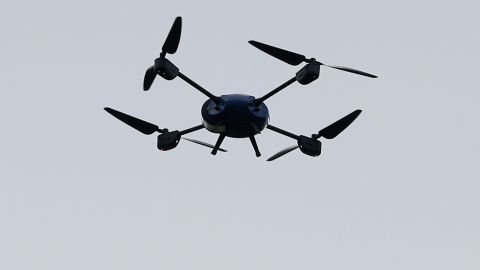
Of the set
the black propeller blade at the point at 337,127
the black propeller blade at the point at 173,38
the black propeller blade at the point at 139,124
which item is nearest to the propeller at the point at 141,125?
the black propeller blade at the point at 139,124

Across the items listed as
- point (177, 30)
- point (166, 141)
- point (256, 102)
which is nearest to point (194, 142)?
point (166, 141)

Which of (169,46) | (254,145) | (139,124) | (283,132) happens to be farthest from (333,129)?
(139,124)

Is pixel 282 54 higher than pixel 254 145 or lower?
higher

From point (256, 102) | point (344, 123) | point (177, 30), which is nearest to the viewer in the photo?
point (177, 30)

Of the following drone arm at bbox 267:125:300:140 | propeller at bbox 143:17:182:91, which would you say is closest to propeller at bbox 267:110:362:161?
drone arm at bbox 267:125:300:140

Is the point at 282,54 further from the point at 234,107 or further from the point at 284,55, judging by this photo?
the point at 234,107

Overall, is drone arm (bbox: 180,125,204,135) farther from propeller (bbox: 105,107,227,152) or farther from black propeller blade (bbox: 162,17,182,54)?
black propeller blade (bbox: 162,17,182,54)

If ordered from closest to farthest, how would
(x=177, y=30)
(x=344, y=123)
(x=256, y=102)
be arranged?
(x=177, y=30) < (x=256, y=102) < (x=344, y=123)

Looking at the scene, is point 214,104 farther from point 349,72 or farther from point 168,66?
point 349,72
